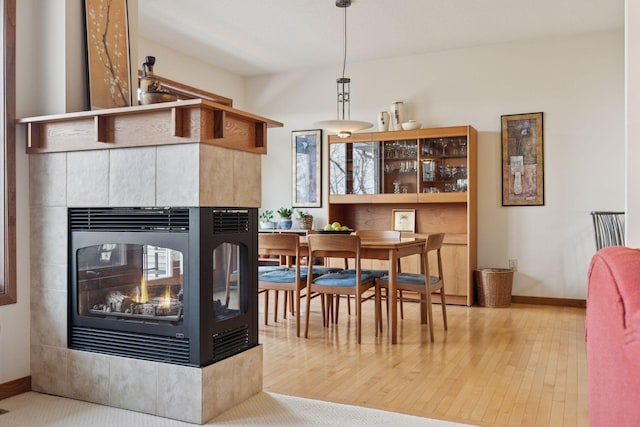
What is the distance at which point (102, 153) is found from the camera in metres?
2.74

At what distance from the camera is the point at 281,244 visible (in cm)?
430

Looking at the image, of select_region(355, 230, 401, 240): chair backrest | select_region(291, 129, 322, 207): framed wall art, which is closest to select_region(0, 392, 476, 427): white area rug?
select_region(355, 230, 401, 240): chair backrest

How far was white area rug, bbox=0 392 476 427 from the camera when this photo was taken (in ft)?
8.11

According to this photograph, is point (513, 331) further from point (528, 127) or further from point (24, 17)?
point (24, 17)

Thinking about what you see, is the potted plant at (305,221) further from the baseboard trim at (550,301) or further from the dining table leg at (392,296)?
the dining table leg at (392,296)

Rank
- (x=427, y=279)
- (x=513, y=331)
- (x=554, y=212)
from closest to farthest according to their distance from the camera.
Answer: (x=427, y=279), (x=513, y=331), (x=554, y=212)

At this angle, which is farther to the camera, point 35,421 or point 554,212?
Result: point 554,212

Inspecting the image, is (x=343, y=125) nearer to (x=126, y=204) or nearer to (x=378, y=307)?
(x=378, y=307)

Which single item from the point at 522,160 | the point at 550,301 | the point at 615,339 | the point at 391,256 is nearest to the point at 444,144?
the point at 522,160

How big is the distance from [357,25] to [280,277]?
8.89ft

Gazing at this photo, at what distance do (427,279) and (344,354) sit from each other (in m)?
0.92

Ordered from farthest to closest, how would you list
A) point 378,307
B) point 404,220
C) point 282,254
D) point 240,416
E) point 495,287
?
1. point 404,220
2. point 495,287
3. point 282,254
4. point 378,307
5. point 240,416

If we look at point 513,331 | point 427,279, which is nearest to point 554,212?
point 513,331

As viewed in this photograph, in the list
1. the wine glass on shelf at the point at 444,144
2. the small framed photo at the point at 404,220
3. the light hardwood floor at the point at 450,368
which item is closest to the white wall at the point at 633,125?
the light hardwood floor at the point at 450,368
